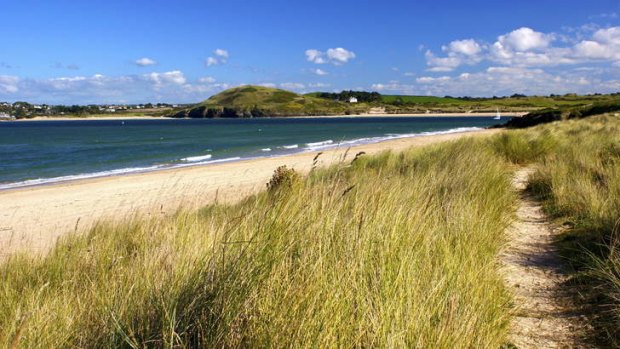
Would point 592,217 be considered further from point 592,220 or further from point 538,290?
point 538,290

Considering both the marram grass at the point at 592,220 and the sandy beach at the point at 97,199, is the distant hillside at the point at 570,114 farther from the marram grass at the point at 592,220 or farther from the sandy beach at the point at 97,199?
the marram grass at the point at 592,220

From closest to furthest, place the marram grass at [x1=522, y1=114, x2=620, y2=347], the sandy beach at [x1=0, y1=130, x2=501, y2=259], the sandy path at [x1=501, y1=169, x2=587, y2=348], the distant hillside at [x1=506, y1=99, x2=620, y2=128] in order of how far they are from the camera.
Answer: the sandy path at [x1=501, y1=169, x2=587, y2=348] → the marram grass at [x1=522, y1=114, x2=620, y2=347] → the sandy beach at [x1=0, y1=130, x2=501, y2=259] → the distant hillside at [x1=506, y1=99, x2=620, y2=128]

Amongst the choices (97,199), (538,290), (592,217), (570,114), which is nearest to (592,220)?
(592,217)

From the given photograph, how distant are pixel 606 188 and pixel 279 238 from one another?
5.79 meters

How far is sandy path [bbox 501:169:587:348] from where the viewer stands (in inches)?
139

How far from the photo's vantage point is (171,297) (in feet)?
9.19

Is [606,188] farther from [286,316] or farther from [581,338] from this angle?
[286,316]

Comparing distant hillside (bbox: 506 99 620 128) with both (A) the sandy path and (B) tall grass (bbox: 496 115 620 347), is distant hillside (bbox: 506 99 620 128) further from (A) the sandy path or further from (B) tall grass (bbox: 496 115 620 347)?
(A) the sandy path

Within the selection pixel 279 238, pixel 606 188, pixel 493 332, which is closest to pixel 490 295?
pixel 493 332

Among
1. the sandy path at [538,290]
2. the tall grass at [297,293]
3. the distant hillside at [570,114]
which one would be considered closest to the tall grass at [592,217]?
the sandy path at [538,290]

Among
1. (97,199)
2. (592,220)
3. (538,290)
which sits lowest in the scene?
(97,199)

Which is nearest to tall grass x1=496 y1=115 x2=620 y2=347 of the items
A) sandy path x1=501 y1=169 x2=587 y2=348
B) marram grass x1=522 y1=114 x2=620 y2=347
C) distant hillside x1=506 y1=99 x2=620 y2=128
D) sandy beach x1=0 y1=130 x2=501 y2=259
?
marram grass x1=522 y1=114 x2=620 y2=347

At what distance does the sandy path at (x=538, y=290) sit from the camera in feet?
11.6

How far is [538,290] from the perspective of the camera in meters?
4.41
